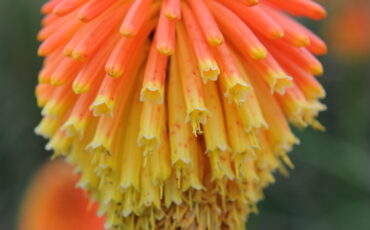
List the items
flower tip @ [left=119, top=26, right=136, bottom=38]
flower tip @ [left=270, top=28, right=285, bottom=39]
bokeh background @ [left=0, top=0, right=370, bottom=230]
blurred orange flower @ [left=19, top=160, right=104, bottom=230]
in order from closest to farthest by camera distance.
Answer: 1. flower tip @ [left=119, top=26, right=136, bottom=38]
2. flower tip @ [left=270, top=28, right=285, bottom=39]
3. blurred orange flower @ [left=19, top=160, right=104, bottom=230]
4. bokeh background @ [left=0, top=0, right=370, bottom=230]

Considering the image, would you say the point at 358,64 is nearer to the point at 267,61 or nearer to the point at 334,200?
the point at 334,200

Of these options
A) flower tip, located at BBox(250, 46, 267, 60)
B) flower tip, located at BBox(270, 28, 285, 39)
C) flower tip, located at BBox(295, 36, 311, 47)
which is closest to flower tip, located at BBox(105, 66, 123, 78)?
flower tip, located at BBox(250, 46, 267, 60)

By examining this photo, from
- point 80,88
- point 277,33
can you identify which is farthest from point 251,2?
point 80,88

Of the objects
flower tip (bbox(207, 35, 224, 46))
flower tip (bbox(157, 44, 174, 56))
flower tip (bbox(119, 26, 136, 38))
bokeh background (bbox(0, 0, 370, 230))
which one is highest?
flower tip (bbox(119, 26, 136, 38))

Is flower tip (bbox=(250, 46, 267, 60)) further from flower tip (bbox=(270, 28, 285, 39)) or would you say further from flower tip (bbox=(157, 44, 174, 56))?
flower tip (bbox=(157, 44, 174, 56))

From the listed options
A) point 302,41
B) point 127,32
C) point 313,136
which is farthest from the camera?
point 313,136

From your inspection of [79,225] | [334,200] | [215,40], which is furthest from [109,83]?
[334,200]

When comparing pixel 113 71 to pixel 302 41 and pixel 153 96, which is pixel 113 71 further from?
pixel 302 41
